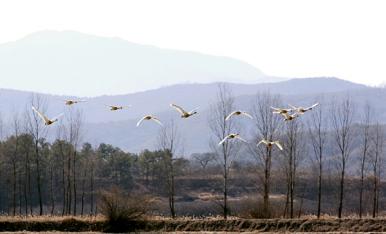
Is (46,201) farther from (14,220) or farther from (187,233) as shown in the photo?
(187,233)

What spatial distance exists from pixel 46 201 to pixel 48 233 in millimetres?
41831

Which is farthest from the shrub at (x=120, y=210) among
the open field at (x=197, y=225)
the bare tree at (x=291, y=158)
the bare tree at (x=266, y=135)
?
the bare tree at (x=291, y=158)

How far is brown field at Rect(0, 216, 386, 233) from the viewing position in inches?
1558

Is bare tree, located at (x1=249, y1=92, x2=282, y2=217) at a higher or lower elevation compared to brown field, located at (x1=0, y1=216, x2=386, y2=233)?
higher

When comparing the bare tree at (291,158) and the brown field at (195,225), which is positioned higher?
the bare tree at (291,158)

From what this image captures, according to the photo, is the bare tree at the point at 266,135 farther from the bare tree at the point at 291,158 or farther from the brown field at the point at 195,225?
the brown field at the point at 195,225

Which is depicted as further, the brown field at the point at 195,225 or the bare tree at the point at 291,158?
the bare tree at the point at 291,158

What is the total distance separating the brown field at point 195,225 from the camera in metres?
Result: 39.6

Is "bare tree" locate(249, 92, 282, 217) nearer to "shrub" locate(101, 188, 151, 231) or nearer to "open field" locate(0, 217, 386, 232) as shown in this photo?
"open field" locate(0, 217, 386, 232)

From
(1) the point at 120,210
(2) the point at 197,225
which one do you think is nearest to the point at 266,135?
(2) the point at 197,225

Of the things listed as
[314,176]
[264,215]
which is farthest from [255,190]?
[264,215]

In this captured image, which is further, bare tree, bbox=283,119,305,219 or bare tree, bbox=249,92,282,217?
bare tree, bbox=283,119,305,219

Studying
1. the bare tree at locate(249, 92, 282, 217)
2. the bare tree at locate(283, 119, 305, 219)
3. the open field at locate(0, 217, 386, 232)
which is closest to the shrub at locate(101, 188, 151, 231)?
the open field at locate(0, 217, 386, 232)

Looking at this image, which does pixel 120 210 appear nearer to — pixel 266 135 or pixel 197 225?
pixel 197 225
